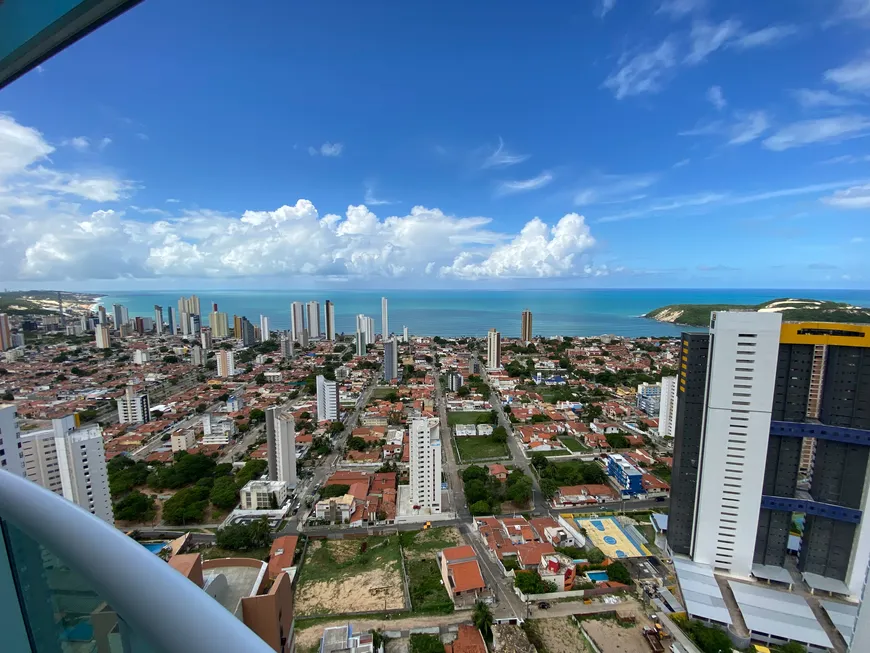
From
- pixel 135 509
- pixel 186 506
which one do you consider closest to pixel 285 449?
pixel 186 506

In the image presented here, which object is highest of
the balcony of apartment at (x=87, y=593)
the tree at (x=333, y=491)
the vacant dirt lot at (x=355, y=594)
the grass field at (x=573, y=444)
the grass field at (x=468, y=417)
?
the balcony of apartment at (x=87, y=593)

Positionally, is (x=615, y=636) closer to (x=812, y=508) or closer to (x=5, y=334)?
(x=812, y=508)

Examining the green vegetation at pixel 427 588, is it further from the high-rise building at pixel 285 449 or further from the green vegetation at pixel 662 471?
the green vegetation at pixel 662 471

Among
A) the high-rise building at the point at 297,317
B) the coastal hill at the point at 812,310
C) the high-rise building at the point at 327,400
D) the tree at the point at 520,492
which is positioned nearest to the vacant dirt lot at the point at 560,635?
the tree at the point at 520,492

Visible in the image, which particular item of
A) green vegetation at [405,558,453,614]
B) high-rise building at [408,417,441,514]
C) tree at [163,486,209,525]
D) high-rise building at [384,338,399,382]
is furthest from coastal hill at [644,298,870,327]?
high-rise building at [384,338,399,382]

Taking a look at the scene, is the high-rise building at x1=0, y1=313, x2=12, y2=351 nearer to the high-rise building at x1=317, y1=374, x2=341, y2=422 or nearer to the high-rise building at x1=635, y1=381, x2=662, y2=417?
the high-rise building at x1=317, y1=374, x2=341, y2=422
